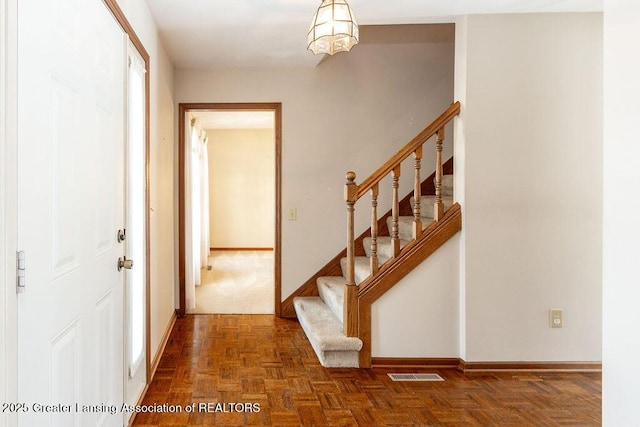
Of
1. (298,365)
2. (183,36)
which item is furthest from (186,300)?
(183,36)

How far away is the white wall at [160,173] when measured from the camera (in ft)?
9.98

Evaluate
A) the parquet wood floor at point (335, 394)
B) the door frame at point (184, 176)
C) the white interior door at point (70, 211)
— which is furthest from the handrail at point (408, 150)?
the white interior door at point (70, 211)

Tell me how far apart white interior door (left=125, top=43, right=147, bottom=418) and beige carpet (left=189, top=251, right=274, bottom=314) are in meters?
2.03

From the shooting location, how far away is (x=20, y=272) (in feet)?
3.80

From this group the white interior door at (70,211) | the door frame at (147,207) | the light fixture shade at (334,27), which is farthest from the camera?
the door frame at (147,207)

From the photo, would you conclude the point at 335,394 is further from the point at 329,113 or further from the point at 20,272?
the point at 329,113

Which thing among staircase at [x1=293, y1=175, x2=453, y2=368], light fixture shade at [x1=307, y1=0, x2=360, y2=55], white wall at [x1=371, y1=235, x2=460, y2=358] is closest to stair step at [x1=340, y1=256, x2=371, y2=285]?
staircase at [x1=293, y1=175, x2=453, y2=368]

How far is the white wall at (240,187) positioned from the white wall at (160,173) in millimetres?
5204

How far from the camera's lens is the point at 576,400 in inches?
108

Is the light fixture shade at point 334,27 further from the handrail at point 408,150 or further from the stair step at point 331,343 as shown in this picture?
the stair step at point 331,343

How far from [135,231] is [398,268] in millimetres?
1624

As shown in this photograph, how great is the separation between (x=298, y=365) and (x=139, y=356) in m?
1.06

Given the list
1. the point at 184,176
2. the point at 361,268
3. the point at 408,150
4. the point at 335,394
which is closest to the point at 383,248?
the point at 361,268

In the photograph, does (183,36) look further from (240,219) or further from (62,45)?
(240,219)
